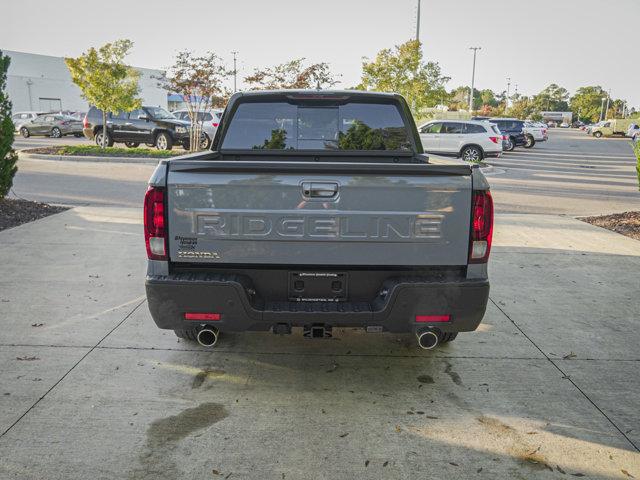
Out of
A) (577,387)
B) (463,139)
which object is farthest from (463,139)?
(577,387)

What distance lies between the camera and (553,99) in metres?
169

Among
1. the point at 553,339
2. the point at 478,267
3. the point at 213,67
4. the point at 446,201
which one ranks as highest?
the point at 213,67

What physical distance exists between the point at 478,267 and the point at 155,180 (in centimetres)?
214

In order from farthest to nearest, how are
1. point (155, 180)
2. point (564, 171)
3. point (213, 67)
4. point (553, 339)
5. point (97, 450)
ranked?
point (213, 67) → point (564, 171) → point (553, 339) → point (155, 180) → point (97, 450)

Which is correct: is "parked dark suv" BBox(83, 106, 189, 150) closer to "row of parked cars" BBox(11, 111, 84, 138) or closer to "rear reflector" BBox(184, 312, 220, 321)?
"row of parked cars" BBox(11, 111, 84, 138)

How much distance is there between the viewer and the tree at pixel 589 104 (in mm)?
141625

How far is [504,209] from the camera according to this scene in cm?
1259

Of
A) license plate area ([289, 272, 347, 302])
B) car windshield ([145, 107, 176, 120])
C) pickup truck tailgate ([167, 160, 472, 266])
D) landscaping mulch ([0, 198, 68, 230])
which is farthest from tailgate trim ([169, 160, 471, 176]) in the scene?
car windshield ([145, 107, 176, 120])

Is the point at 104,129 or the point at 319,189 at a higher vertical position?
the point at 319,189

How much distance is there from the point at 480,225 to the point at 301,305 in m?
1.27

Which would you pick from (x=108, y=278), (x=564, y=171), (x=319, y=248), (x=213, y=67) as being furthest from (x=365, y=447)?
(x=213, y=67)

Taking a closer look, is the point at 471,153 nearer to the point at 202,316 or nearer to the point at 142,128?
the point at 142,128

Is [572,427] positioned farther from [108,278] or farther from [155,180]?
[108,278]

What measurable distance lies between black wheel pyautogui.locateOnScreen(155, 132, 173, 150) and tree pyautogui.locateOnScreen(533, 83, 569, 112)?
13904 centimetres
